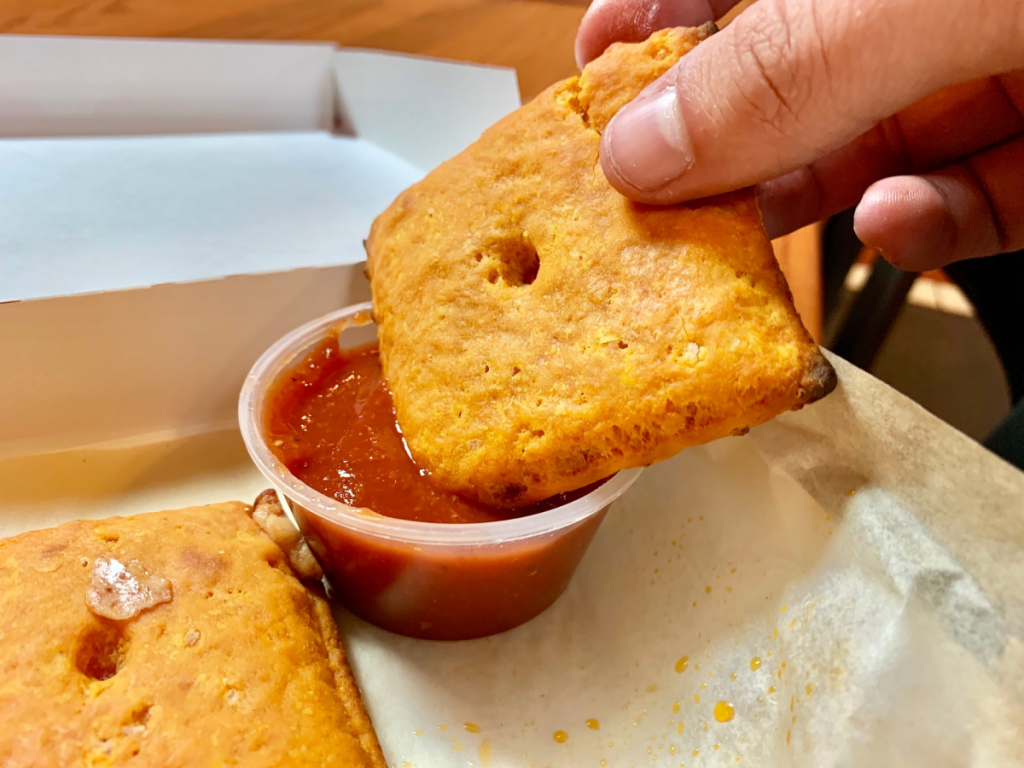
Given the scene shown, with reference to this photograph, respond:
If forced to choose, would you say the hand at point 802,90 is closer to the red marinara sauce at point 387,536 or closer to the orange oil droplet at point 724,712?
the red marinara sauce at point 387,536

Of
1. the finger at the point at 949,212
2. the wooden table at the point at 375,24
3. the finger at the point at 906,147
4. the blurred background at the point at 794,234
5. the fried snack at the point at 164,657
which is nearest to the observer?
the fried snack at the point at 164,657

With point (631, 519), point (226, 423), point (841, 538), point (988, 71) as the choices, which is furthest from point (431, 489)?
point (988, 71)

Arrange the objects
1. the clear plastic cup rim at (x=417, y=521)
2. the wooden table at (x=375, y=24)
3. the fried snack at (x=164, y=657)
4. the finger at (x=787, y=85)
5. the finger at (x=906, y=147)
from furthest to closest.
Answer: the wooden table at (x=375, y=24) < the finger at (x=906, y=147) < the clear plastic cup rim at (x=417, y=521) < the fried snack at (x=164, y=657) < the finger at (x=787, y=85)

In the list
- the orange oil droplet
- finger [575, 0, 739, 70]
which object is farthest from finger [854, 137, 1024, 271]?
the orange oil droplet

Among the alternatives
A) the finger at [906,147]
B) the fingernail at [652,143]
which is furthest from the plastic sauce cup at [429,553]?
the finger at [906,147]

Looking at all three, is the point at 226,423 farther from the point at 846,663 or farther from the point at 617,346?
the point at 846,663

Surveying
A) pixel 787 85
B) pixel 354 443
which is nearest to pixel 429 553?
pixel 354 443

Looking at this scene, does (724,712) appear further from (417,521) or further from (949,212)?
(949,212)

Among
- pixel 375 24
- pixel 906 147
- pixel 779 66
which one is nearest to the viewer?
pixel 779 66
